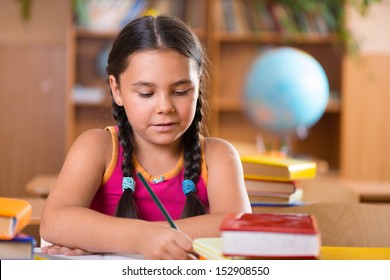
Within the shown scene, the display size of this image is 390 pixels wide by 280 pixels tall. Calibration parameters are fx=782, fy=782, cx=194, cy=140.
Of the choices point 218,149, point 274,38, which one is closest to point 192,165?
point 218,149

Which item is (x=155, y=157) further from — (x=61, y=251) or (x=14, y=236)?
(x=14, y=236)

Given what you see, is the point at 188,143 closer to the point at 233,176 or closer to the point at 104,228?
the point at 233,176

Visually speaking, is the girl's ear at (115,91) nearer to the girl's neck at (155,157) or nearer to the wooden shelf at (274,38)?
the girl's neck at (155,157)

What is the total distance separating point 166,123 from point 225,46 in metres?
4.04

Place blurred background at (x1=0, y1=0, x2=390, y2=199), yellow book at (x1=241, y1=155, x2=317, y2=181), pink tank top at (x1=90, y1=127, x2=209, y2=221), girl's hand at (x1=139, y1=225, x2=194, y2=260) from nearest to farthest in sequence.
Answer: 1. girl's hand at (x1=139, y1=225, x2=194, y2=260)
2. pink tank top at (x1=90, y1=127, x2=209, y2=221)
3. yellow book at (x1=241, y1=155, x2=317, y2=181)
4. blurred background at (x1=0, y1=0, x2=390, y2=199)

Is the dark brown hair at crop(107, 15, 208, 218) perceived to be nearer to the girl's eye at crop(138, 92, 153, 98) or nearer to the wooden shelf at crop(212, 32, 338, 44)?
the girl's eye at crop(138, 92, 153, 98)

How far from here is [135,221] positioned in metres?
1.23

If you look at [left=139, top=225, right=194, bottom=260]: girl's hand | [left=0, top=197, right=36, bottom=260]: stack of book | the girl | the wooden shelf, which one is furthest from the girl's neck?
the wooden shelf

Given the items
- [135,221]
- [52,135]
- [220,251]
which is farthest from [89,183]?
[52,135]

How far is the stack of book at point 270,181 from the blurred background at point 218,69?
9.09 ft

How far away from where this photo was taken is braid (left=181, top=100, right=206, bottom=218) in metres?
1.57

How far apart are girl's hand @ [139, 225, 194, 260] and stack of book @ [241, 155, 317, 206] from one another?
0.89m

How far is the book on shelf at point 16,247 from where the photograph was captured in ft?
3.12

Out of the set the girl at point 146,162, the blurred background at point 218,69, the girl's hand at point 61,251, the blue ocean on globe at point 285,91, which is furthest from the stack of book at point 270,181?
the blurred background at point 218,69
